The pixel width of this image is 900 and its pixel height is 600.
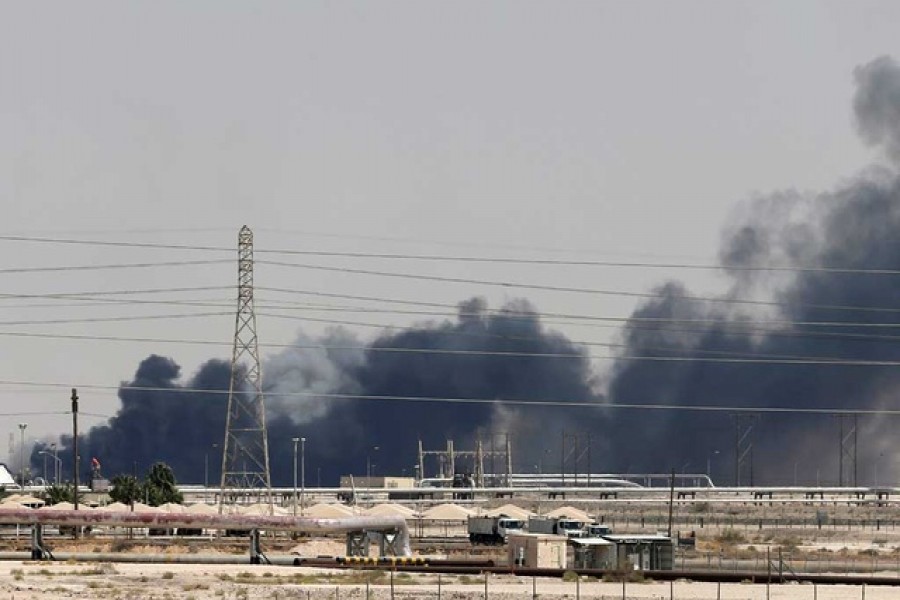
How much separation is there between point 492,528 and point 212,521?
110 ft

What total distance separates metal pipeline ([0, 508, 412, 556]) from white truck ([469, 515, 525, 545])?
83.9 ft

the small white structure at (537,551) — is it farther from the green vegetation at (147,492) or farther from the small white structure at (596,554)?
the green vegetation at (147,492)

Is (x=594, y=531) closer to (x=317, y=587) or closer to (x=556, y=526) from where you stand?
(x=556, y=526)

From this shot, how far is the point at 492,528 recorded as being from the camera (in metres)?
135

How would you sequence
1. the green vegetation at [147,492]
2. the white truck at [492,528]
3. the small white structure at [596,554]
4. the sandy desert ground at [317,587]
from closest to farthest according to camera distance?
1. the sandy desert ground at [317,587]
2. the small white structure at [596,554]
3. the white truck at [492,528]
4. the green vegetation at [147,492]

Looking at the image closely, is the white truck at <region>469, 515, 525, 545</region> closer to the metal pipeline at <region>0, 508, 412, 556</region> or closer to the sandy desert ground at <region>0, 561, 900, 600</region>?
the metal pipeline at <region>0, 508, 412, 556</region>

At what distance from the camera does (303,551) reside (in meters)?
116

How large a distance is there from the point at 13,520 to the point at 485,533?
41.2 meters

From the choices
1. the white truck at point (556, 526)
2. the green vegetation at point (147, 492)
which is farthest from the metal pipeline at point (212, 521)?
the green vegetation at point (147, 492)

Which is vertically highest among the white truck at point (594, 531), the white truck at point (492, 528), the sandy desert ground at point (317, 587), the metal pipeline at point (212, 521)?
the metal pipeline at point (212, 521)

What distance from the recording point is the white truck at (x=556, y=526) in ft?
394

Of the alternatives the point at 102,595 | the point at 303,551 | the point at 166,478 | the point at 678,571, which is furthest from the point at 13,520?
the point at 166,478

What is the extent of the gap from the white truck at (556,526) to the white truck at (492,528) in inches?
146

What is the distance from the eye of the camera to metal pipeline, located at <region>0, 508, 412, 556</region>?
10456 cm
